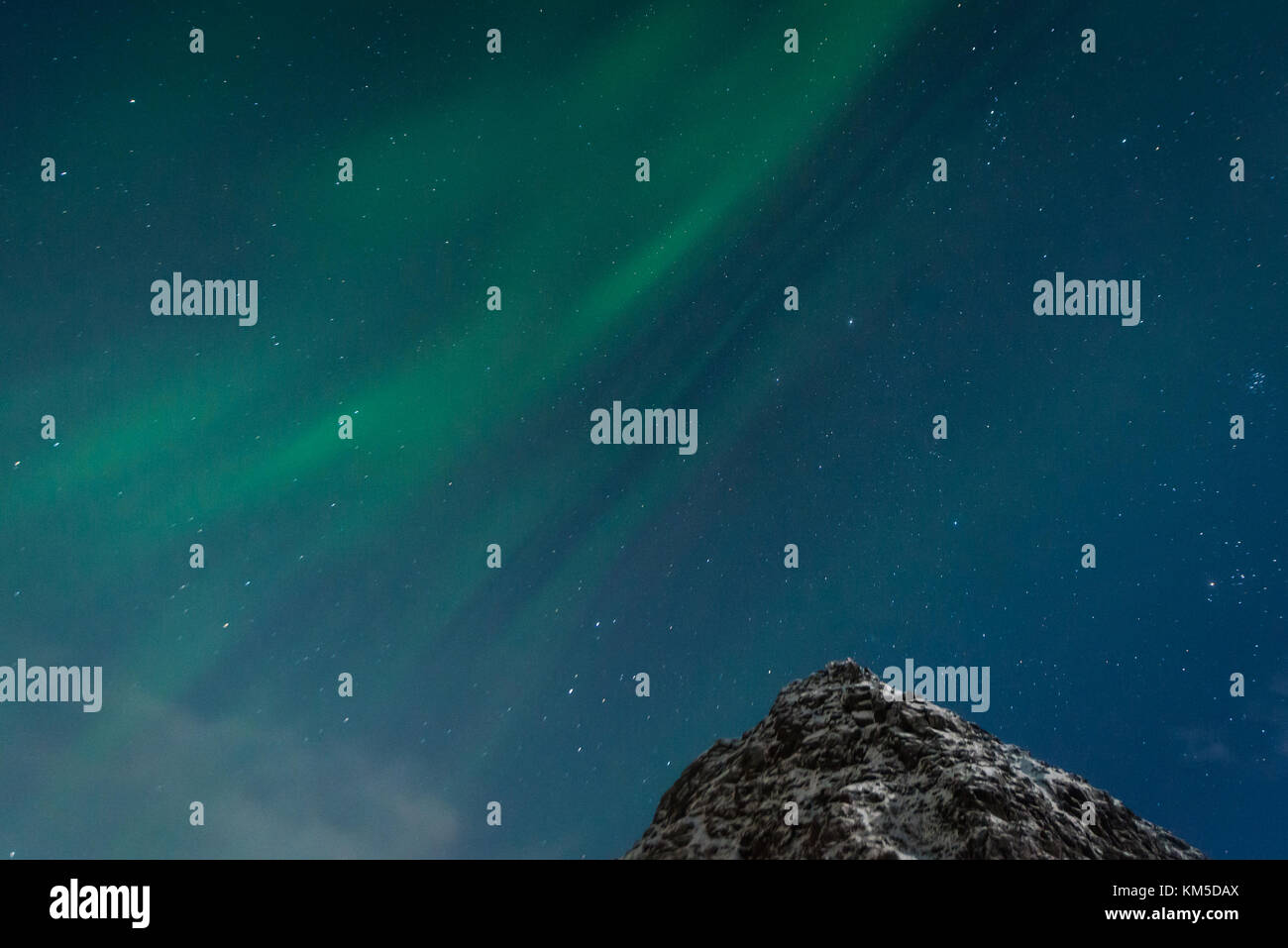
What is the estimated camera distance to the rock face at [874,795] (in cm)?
6738

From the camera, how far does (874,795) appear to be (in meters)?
74.6

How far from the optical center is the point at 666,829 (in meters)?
93.2

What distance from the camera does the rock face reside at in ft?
221
